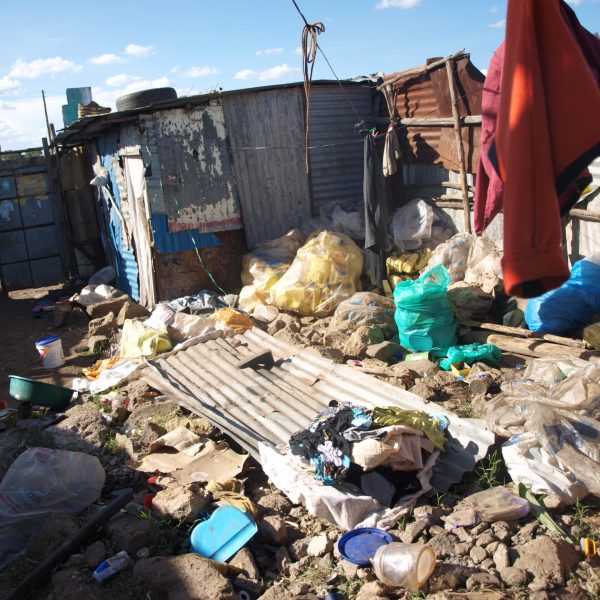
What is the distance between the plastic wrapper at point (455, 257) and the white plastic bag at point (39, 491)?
4.84 meters

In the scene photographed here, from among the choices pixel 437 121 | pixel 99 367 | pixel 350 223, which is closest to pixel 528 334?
pixel 437 121

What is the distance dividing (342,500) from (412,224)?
560cm

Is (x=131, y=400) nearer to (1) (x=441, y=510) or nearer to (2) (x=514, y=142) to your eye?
(1) (x=441, y=510)

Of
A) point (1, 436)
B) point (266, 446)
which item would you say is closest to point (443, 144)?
point (266, 446)

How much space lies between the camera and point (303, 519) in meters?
3.89

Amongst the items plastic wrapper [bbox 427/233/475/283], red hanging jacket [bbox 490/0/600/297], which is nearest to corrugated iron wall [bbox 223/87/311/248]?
plastic wrapper [bbox 427/233/475/283]

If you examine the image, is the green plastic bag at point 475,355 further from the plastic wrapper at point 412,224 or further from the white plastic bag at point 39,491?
the white plastic bag at point 39,491

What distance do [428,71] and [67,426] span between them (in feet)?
20.5

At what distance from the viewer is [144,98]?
945 cm

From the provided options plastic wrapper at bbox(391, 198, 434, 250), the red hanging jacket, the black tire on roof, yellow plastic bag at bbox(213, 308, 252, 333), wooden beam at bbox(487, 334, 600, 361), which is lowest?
wooden beam at bbox(487, 334, 600, 361)

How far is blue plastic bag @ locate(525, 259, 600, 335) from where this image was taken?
19.6ft

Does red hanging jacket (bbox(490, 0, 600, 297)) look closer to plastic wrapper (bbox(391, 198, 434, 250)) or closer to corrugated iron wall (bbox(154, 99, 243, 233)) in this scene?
plastic wrapper (bbox(391, 198, 434, 250))

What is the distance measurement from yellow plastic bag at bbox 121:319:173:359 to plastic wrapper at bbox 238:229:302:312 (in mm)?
1484

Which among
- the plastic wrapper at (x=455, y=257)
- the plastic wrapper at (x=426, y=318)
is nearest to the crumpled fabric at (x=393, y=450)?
the plastic wrapper at (x=426, y=318)
